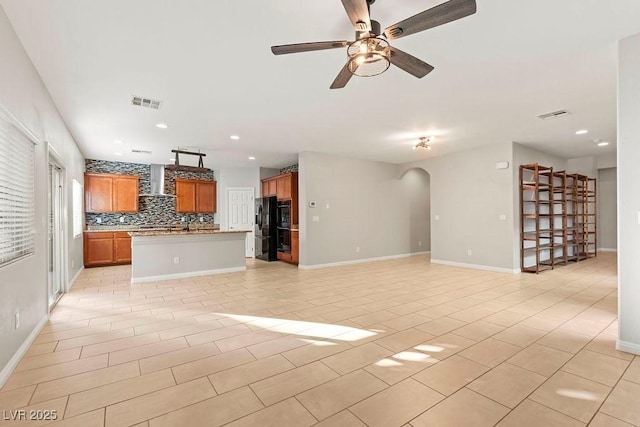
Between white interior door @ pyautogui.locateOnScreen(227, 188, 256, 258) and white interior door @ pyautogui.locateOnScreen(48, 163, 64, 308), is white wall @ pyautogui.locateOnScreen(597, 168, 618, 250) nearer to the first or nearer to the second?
white interior door @ pyautogui.locateOnScreen(227, 188, 256, 258)

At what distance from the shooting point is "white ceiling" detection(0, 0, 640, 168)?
2150mm

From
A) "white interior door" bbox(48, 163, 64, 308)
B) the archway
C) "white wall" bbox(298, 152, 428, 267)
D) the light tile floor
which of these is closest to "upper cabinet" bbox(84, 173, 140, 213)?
"white interior door" bbox(48, 163, 64, 308)

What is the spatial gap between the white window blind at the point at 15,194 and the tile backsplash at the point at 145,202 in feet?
17.2

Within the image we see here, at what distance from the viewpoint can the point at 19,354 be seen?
95.4 inches

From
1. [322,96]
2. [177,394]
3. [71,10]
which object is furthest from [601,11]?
[177,394]

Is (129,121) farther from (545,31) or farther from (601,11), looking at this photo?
(601,11)

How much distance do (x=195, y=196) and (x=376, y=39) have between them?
25.2 ft

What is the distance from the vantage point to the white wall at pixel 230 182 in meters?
8.78

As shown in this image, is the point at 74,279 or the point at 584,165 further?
the point at 584,165

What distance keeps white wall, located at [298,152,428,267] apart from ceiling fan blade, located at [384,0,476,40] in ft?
15.6

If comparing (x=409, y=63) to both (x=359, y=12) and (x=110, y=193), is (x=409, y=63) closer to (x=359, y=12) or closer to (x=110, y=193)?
(x=359, y=12)

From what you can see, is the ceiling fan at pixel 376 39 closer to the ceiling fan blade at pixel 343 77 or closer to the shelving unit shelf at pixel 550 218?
the ceiling fan blade at pixel 343 77

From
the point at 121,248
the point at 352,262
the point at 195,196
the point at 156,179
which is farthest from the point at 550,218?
the point at 121,248

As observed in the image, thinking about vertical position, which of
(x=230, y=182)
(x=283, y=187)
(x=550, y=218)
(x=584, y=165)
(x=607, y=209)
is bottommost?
(x=550, y=218)
